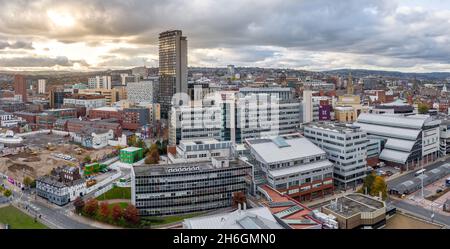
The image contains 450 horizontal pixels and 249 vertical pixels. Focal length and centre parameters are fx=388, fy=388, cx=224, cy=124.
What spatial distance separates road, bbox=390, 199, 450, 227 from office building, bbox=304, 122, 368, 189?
2081 mm

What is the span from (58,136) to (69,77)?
175ft

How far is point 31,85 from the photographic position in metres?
61.2

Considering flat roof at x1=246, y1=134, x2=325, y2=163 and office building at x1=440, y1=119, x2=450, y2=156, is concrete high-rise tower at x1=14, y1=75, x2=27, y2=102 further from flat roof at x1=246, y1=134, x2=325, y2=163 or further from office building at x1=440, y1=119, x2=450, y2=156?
office building at x1=440, y1=119, x2=450, y2=156

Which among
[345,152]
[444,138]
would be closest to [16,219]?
[345,152]

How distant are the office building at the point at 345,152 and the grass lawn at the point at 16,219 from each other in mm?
10581

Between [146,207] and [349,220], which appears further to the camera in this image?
[146,207]

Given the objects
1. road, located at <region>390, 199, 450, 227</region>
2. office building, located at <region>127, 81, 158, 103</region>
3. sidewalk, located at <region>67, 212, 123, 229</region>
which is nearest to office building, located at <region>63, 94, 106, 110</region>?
office building, located at <region>127, 81, 158, 103</region>

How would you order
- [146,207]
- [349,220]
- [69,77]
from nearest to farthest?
[349,220] → [146,207] → [69,77]

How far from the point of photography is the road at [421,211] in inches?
464

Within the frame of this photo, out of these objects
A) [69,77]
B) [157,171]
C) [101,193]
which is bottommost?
[101,193]
